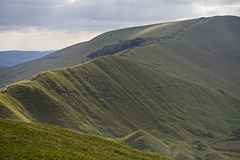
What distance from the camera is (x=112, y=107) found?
154 metres

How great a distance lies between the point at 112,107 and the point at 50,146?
112743mm

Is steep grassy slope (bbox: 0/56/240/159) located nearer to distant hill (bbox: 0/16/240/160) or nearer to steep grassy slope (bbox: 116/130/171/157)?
distant hill (bbox: 0/16/240/160)

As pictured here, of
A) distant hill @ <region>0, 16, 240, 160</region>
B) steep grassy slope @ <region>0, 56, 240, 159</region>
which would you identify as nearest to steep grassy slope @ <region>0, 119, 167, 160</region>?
distant hill @ <region>0, 16, 240, 160</region>

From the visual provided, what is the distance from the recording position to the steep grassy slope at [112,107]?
119 meters

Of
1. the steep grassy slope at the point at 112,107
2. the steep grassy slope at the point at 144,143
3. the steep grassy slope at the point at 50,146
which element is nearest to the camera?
the steep grassy slope at the point at 50,146

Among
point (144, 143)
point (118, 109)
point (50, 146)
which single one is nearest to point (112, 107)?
point (118, 109)

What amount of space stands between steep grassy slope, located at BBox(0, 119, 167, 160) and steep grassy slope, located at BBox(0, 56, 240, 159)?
54.4 m

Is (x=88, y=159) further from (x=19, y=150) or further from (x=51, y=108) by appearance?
(x=51, y=108)

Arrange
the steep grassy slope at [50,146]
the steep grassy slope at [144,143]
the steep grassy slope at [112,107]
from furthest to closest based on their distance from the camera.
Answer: the steep grassy slope at [112,107], the steep grassy slope at [144,143], the steep grassy slope at [50,146]

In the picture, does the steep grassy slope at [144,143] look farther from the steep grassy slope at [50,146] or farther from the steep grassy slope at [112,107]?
the steep grassy slope at [50,146]

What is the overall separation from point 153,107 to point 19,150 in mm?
140274

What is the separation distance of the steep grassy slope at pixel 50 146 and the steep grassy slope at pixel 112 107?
178 ft

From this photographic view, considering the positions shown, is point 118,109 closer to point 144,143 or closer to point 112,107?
→ point 112,107

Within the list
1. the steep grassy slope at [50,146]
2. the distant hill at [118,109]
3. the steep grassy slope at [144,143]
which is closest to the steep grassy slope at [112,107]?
the distant hill at [118,109]
